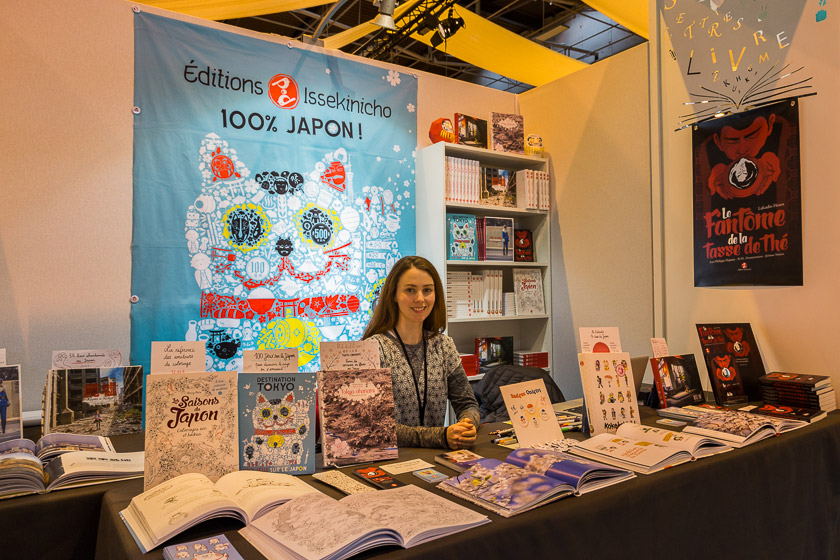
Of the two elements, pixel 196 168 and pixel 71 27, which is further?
pixel 196 168

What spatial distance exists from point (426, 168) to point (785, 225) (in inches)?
87.6

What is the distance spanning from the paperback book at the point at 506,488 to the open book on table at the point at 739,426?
86 cm

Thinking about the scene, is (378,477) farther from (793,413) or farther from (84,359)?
(793,413)

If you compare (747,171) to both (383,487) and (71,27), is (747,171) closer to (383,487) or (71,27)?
(383,487)

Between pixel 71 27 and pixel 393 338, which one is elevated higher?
pixel 71 27

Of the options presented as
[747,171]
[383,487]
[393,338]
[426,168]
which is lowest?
[383,487]

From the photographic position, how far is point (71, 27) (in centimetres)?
297

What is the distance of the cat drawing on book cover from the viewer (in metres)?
1.58

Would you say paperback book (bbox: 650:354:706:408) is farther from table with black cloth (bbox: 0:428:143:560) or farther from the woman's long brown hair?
table with black cloth (bbox: 0:428:143:560)

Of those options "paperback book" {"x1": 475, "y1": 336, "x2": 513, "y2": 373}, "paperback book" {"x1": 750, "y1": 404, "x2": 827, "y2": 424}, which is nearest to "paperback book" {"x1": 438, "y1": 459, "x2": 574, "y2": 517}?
"paperback book" {"x1": 750, "y1": 404, "x2": 827, "y2": 424}

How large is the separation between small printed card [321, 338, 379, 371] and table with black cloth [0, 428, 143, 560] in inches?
25.2

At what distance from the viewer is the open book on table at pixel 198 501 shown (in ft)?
3.82

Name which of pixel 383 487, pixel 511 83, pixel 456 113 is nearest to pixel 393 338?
pixel 383 487

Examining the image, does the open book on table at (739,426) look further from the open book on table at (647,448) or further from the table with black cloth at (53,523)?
the table with black cloth at (53,523)
